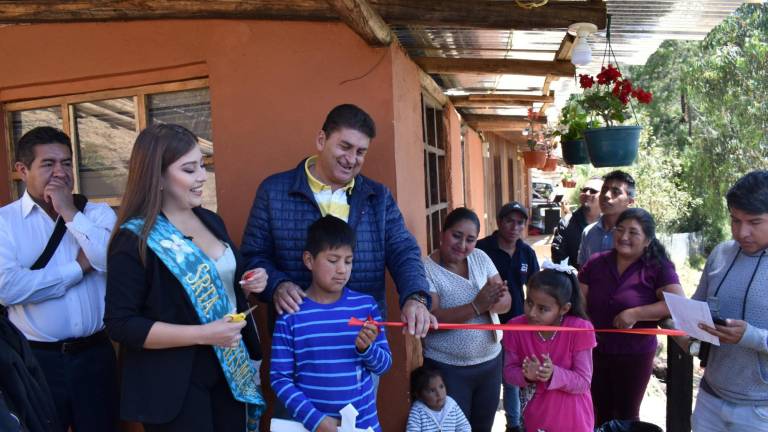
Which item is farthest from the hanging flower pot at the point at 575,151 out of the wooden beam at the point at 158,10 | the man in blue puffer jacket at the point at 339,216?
the man in blue puffer jacket at the point at 339,216

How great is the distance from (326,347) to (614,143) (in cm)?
256

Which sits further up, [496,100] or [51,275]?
[496,100]

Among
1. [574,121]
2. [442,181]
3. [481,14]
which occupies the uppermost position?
[481,14]

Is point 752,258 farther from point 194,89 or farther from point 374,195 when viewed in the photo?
point 194,89

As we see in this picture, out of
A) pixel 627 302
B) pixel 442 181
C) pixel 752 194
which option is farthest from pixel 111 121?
pixel 752 194

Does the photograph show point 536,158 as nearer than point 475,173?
No

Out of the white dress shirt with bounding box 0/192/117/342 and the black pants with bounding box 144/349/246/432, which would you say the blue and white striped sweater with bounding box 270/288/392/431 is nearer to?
the black pants with bounding box 144/349/246/432

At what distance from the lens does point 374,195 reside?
109 inches

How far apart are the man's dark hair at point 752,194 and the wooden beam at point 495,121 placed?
596cm

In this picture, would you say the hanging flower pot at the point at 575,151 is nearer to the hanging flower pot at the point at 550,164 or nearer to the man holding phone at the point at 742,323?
the man holding phone at the point at 742,323

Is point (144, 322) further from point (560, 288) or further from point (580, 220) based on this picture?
point (580, 220)

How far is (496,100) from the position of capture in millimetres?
6758

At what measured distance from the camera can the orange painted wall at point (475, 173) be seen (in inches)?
342

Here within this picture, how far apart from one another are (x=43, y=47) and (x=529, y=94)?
5020 millimetres
